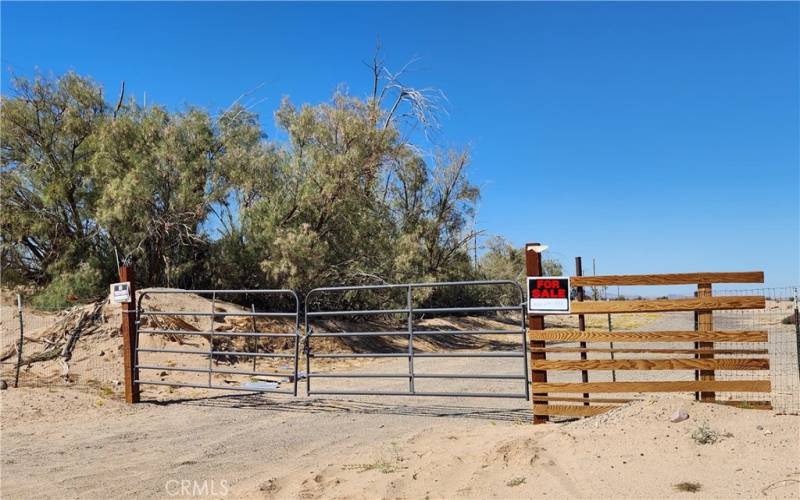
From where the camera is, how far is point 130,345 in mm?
9344

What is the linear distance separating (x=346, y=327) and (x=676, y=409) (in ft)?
53.1

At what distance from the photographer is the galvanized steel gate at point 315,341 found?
7.59 meters

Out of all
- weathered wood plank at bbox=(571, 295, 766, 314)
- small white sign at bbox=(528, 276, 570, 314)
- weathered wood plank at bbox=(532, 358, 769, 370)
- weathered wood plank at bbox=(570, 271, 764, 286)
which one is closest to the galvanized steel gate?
small white sign at bbox=(528, 276, 570, 314)

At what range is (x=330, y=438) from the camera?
6.77m

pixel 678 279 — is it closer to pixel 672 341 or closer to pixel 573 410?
pixel 672 341

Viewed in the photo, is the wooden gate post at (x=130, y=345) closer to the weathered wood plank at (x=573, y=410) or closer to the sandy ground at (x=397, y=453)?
the sandy ground at (x=397, y=453)

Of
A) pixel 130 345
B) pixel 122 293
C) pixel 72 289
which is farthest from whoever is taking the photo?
pixel 72 289

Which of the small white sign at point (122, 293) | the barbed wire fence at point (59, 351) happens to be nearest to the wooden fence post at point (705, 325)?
the small white sign at point (122, 293)

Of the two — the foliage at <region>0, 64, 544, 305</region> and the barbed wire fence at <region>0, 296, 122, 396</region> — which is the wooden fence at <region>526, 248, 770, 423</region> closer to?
the barbed wire fence at <region>0, 296, 122, 396</region>

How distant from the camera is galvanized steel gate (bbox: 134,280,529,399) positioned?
7589 millimetres

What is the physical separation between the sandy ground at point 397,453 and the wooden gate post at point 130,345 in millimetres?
780

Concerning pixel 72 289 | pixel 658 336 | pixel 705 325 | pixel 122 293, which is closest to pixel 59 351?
pixel 122 293

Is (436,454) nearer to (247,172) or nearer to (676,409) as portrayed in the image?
(676,409)

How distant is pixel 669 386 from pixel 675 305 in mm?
877
